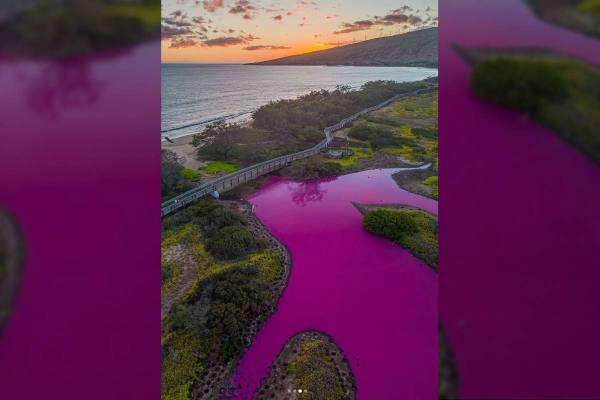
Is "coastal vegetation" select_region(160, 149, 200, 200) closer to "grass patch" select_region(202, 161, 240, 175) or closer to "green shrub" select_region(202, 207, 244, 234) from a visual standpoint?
"grass patch" select_region(202, 161, 240, 175)
